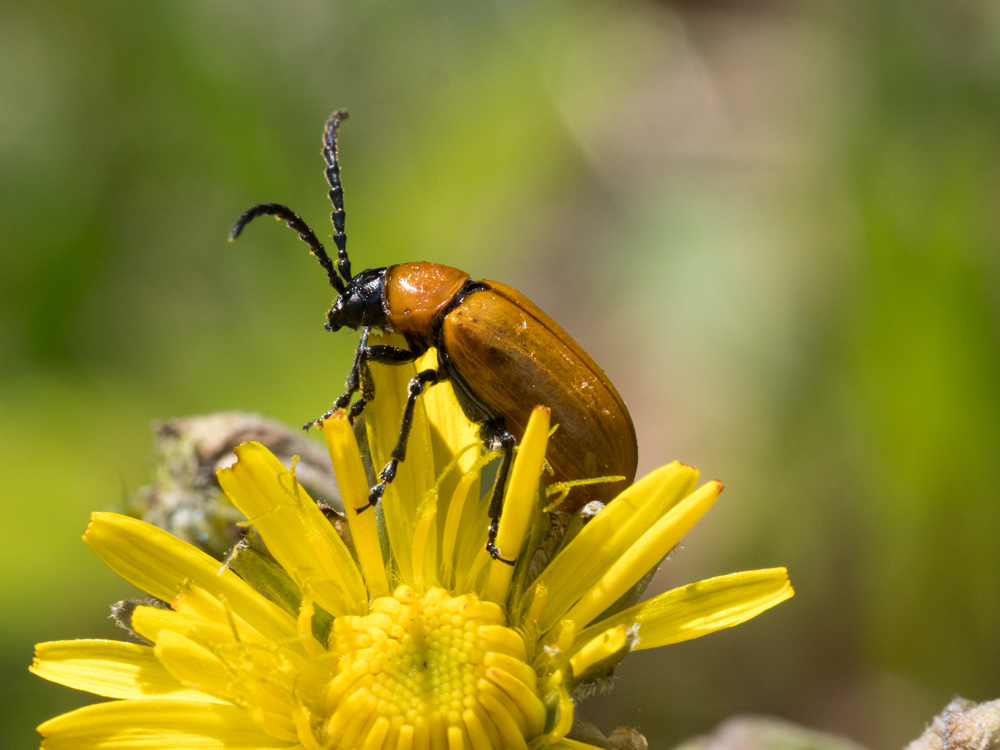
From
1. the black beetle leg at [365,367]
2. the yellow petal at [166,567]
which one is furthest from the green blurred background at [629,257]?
the yellow petal at [166,567]

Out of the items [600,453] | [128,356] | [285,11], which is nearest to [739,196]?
[285,11]

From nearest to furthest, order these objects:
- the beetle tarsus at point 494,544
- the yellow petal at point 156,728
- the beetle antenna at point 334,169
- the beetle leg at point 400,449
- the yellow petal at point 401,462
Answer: the yellow petal at point 156,728 < the beetle tarsus at point 494,544 < the beetle leg at point 400,449 < the yellow petal at point 401,462 < the beetle antenna at point 334,169

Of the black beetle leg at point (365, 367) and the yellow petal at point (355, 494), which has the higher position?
the black beetle leg at point (365, 367)

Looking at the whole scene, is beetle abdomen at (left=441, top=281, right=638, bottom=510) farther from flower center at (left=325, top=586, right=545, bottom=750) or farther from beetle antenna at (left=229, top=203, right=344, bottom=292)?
beetle antenna at (left=229, top=203, right=344, bottom=292)

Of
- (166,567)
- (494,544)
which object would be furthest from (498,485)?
(166,567)

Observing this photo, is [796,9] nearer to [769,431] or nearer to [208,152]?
[769,431]

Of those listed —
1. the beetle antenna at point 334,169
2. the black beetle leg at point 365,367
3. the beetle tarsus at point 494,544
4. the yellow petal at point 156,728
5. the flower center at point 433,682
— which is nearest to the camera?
the yellow petal at point 156,728

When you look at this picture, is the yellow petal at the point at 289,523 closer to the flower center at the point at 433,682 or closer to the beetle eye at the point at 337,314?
the flower center at the point at 433,682

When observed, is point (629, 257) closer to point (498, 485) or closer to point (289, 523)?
point (498, 485)
